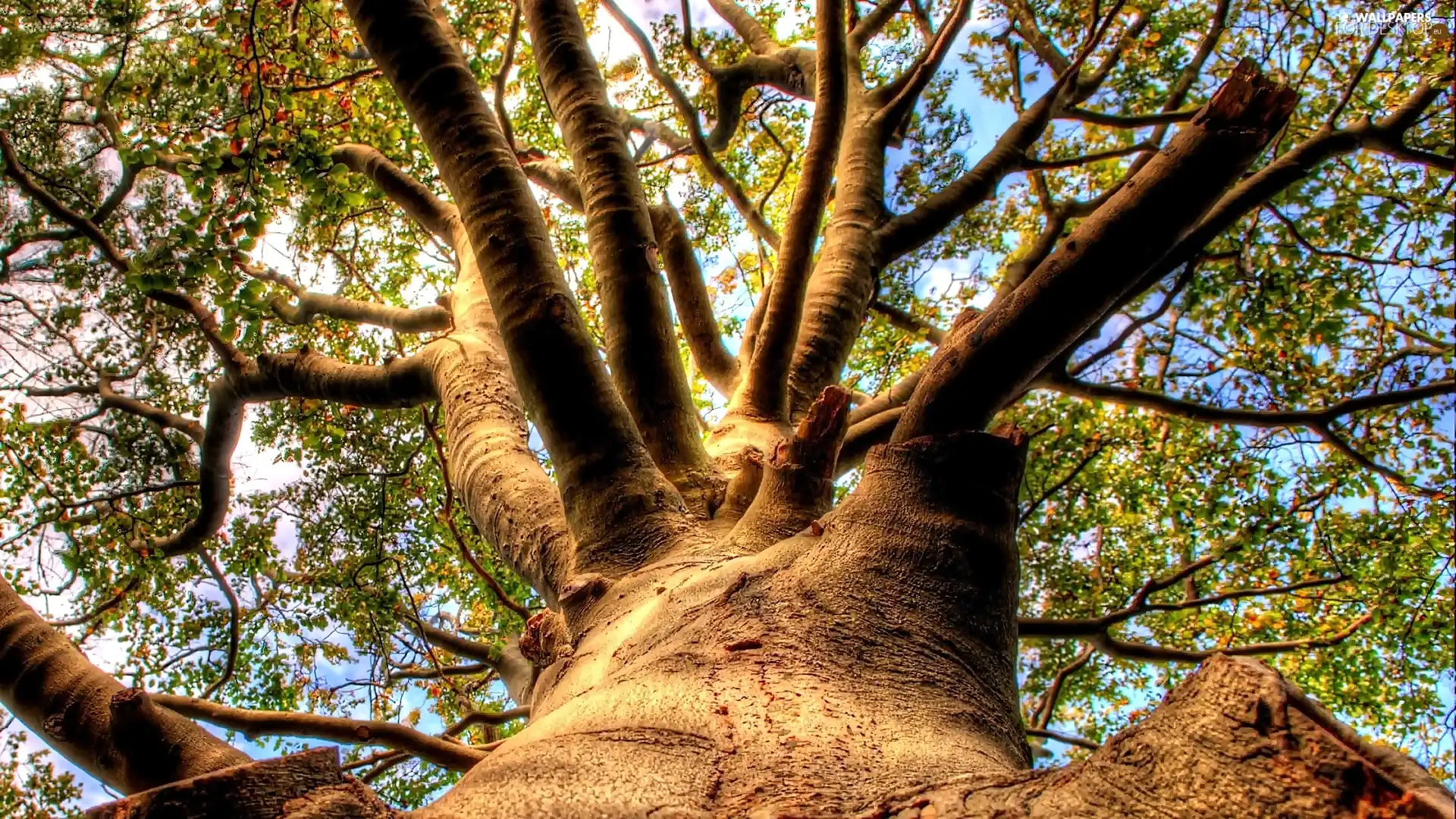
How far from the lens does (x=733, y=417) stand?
3.50 meters

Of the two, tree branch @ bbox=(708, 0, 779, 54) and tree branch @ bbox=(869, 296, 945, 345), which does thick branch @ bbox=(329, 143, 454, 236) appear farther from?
tree branch @ bbox=(708, 0, 779, 54)

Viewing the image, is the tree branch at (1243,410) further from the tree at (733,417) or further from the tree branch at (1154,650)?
the tree branch at (1154,650)

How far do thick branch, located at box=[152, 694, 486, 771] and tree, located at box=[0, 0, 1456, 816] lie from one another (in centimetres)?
3

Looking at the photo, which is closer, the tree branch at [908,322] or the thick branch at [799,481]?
the thick branch at [799,481]

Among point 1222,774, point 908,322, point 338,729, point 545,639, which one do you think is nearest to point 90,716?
point 338,729

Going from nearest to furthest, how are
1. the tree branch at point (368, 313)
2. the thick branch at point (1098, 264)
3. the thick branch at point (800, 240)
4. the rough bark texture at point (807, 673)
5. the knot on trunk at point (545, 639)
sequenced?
the rough bark texture at point (807, 673)
the thick branch at point (1098, 264)
the knot on trunk at point (545, 639)
the thick branch at point (800, 240)
the tree branch at point (368, 313)

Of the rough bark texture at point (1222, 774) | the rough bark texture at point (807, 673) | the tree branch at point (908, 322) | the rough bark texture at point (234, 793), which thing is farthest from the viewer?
the tree branch at point (908, 322)

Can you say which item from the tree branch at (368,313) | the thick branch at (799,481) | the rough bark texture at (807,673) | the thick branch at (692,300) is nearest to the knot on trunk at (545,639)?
the rough bark texture at (807,673)

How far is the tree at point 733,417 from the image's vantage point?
51.9 inches

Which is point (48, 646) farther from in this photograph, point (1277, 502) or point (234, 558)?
point (1277, 502)

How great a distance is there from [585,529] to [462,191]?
3.81 ft

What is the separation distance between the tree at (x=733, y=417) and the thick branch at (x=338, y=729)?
3cm

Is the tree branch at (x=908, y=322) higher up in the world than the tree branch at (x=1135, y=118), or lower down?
lower down

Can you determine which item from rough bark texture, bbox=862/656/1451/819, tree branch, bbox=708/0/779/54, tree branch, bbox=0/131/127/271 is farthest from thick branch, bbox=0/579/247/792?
tree branch, bbox=708/0/779/54
